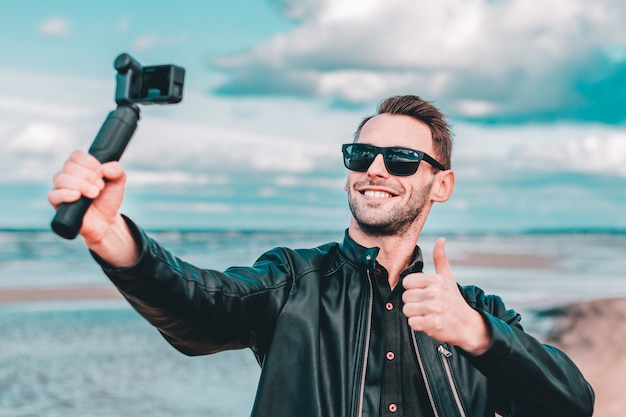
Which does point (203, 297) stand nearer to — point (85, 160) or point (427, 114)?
point (85, 160)

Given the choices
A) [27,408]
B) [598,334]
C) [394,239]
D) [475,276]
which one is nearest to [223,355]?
[27,408]

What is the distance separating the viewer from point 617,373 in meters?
8.04

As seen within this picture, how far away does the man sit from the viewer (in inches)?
89.1

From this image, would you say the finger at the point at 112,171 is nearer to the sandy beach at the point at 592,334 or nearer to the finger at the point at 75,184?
the finger at the point at 75,184

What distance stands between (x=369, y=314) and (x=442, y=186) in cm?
83

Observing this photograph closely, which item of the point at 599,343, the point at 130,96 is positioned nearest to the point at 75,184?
the point at 130,96

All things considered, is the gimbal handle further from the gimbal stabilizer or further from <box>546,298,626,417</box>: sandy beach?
<box>546,298,626,417</box>: sandy beach

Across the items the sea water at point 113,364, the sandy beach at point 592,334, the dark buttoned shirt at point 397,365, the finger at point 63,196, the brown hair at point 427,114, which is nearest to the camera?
the finger at point 63,196

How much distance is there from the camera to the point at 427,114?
3.22 m

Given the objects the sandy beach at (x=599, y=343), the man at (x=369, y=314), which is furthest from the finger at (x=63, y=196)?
the sandy beach at (x=599, y=343)

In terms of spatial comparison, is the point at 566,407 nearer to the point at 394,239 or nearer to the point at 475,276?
the point at 394,239

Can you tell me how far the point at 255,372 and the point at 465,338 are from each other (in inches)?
243

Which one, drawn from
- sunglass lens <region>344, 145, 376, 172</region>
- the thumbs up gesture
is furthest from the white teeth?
the thumbs up gesture

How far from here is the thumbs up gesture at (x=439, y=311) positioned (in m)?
2.21
